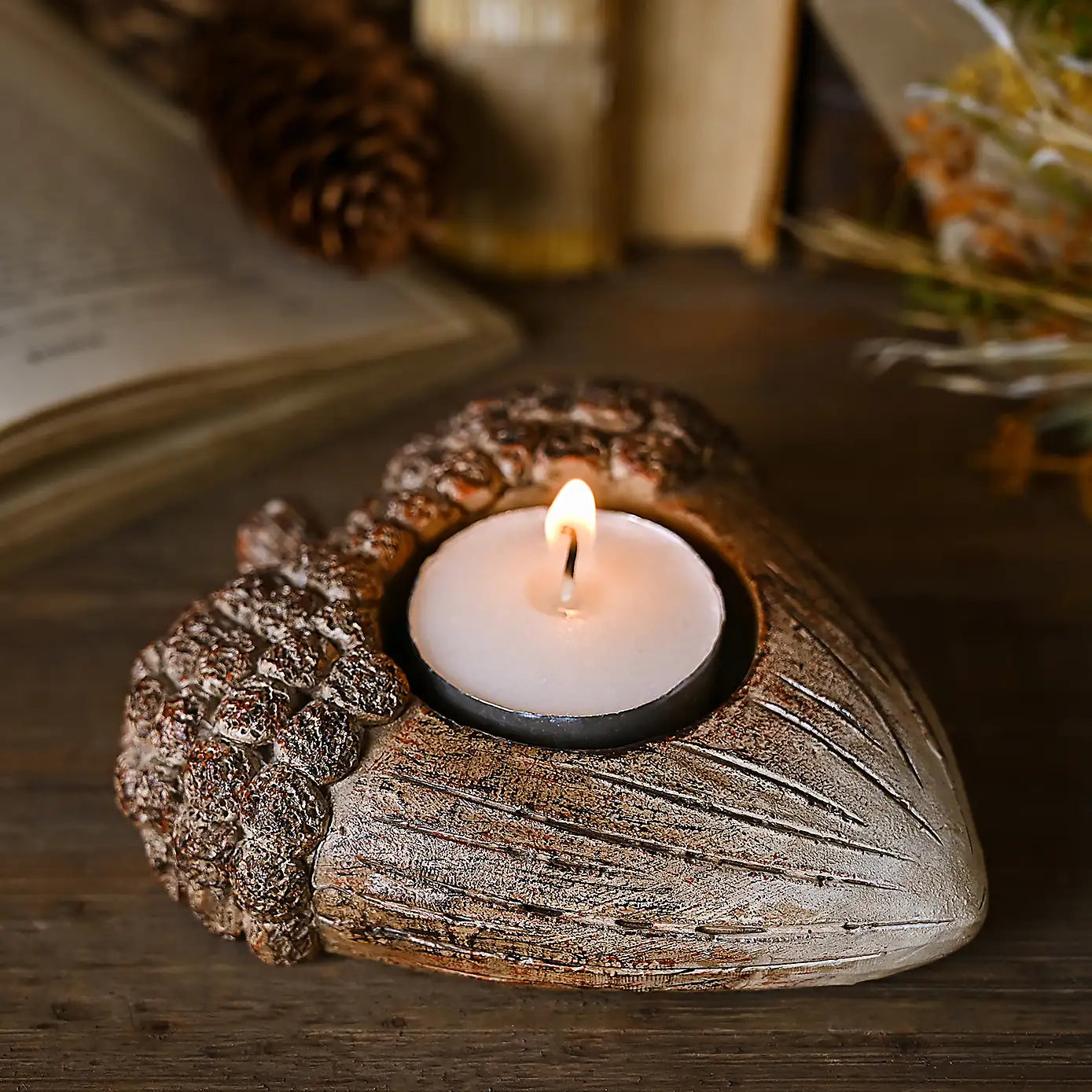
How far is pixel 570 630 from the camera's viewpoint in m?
0.43

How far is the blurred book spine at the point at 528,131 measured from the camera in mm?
744

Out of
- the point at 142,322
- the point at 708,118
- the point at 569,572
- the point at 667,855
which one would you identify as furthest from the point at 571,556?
the point at 708,118

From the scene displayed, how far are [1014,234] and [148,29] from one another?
58cm

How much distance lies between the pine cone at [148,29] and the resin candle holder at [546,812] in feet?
1.69

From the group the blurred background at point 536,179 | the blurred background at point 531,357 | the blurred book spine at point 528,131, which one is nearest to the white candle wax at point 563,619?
the blurred background at point 531,357

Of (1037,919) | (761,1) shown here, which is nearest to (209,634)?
(1037,919)

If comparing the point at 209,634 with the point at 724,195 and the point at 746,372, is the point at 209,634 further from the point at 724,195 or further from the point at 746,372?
the point at 724,195

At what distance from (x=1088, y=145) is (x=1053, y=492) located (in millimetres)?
206

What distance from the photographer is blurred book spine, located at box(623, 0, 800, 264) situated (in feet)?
2.50

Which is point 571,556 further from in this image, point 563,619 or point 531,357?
point 531,357

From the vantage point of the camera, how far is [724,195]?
2.77 ft

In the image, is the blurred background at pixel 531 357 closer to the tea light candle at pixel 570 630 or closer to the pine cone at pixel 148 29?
the pine cone at pixel 148 29

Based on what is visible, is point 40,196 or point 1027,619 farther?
point 40,196

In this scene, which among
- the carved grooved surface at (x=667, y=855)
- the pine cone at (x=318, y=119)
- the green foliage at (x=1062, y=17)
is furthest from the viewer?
the pine cone at (x=318, y=119)
